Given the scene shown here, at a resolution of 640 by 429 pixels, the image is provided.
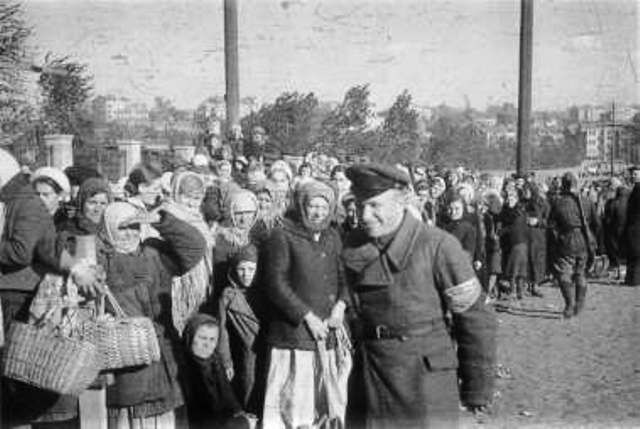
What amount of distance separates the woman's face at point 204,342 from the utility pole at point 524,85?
37.2 ft

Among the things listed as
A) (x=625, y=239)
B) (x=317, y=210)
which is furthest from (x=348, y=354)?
(x=625, y=239)

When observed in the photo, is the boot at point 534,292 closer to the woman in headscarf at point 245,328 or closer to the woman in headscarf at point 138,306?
the woman in headscarf at point 245,328

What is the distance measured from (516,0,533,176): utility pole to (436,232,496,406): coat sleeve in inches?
484

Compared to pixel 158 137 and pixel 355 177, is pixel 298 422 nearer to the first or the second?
pixel 355 177

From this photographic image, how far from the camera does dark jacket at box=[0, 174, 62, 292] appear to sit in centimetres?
459

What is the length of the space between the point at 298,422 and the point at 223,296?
0.85 m

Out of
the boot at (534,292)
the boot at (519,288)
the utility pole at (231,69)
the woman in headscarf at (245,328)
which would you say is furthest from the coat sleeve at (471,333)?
the utility pole at (231,69)

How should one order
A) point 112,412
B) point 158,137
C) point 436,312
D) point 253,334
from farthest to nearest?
point 158,137
point 253,334
point 112,412
point 436,312

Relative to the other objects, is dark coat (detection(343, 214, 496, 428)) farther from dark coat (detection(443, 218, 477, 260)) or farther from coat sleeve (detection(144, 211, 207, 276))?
dark coat (detection(443, 218, 477, 260))

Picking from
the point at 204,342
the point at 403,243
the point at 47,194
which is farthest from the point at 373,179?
the point at 47,194

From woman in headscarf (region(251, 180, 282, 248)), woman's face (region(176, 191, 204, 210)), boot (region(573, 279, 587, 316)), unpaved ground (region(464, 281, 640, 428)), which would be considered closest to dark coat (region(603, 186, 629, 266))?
unpaved ground (region(464, 281, 640, 428))

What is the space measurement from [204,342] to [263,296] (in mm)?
499

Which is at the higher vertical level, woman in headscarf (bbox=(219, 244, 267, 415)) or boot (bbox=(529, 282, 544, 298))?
woman in headscarf (bbox=(219, 244, 267, 415))

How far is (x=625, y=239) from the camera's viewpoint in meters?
13.9
